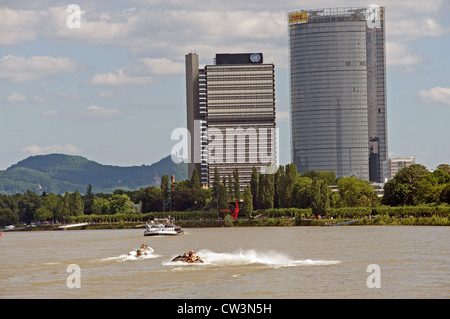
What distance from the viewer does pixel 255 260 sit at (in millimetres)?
93625

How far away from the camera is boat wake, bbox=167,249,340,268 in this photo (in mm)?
88875

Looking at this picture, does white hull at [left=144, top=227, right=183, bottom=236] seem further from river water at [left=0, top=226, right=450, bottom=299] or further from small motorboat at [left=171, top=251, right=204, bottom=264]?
small motorboat at [left=171, top=251, right=204, bottom=264]

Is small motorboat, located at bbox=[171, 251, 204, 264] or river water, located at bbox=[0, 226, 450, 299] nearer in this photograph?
river water, located at bbox=[0, 226, 450, 299]

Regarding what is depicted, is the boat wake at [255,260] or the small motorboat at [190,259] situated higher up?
the small motorboat at [190,259]

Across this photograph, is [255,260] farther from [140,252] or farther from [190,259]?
[140,252]

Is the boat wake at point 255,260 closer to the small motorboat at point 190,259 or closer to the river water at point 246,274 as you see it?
the river water at point 246,274

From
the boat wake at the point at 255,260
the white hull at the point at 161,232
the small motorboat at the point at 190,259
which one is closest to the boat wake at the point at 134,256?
the boat wake at the point at 255,260

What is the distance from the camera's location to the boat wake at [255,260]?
88.9m

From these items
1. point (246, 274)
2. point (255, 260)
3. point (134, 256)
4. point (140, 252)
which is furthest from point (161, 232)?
point (246, 274)

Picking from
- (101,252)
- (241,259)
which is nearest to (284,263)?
(241,259)

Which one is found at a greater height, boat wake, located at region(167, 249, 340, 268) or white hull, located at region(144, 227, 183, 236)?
boat wake, located at region(167, 249, 340, 268)

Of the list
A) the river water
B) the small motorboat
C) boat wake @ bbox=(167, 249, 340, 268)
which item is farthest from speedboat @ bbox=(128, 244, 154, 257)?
the small motorboat
